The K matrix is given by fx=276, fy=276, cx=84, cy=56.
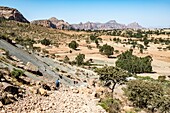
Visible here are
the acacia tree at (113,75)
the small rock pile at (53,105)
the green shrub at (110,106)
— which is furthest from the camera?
the acacia tree at (113,75)

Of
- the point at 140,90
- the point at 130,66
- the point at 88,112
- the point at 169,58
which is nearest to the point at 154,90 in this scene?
the point at 140,90

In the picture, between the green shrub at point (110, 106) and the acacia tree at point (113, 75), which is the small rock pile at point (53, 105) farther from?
the acacia tree at point (113, 75)

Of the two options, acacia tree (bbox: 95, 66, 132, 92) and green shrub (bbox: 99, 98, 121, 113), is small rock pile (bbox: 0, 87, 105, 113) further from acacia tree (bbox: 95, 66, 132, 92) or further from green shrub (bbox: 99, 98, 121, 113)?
acacia tree (bbox: 95, 66, 132, 92)

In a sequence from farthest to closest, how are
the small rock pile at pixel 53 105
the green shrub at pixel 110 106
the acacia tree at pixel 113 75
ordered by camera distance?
the acacia tree at pixel 113 75 → the green shrub at pixel 110 106 → the small rock pile at pixel 53 105

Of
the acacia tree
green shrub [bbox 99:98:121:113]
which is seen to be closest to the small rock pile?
green shrub [bbox 99:98:121:113]

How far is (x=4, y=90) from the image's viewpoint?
24.3m

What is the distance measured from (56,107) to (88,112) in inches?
123

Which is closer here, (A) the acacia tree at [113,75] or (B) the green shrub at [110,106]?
(B) the green shrub at [110,106]

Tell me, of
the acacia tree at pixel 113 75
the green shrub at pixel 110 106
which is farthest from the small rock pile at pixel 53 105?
the acacia tree at pixel 113 75

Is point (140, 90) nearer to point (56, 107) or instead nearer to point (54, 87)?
point (54, 87)

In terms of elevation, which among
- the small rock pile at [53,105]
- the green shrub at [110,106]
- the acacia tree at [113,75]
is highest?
the small rock pile at [53,105]

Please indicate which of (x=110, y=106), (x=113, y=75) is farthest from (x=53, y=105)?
(x=113, y=75)

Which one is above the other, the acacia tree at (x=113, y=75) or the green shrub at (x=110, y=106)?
the green shrub at (x=110, y=106)

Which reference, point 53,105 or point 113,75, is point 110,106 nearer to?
point 53,105
